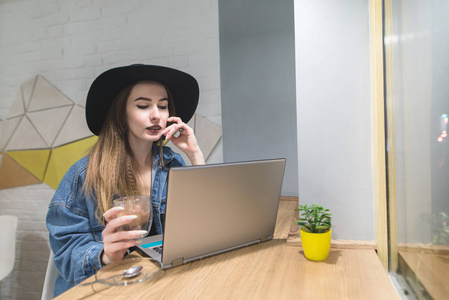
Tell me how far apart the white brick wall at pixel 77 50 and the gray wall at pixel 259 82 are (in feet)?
0.35

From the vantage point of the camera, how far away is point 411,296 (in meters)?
0.64

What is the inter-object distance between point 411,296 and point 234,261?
431 millimetres

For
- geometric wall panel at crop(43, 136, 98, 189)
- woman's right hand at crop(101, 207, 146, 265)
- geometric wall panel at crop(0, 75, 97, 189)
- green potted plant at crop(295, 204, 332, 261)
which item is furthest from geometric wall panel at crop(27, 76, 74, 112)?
green potted plant at crop(295, 204, 332, 261)

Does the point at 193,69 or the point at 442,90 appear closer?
the point at 442,90

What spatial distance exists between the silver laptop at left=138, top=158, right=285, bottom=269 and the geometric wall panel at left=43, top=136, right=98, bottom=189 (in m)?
1.53

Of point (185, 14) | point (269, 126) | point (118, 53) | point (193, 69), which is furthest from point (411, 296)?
point (118, 53)

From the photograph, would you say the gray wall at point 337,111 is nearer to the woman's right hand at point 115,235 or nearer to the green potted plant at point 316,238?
the green potted plant at point 316,238

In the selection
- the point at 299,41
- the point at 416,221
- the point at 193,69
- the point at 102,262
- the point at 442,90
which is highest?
the point at 193,69

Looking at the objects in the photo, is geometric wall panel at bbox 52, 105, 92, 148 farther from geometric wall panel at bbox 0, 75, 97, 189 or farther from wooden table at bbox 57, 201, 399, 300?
wooden table at bbox 57, 201, 399, 300

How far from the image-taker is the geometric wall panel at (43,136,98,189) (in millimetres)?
2273

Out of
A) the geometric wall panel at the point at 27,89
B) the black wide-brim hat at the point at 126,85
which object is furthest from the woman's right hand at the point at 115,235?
the geometric wall panel at the point at 27,89

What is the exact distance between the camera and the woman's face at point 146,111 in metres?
1.28

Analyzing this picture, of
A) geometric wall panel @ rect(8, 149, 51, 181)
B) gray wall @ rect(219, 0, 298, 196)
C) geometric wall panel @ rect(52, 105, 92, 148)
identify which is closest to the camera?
gray wall @ rect(219, 0, 298, 196)

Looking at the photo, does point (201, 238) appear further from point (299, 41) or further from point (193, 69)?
point (193, 69)
